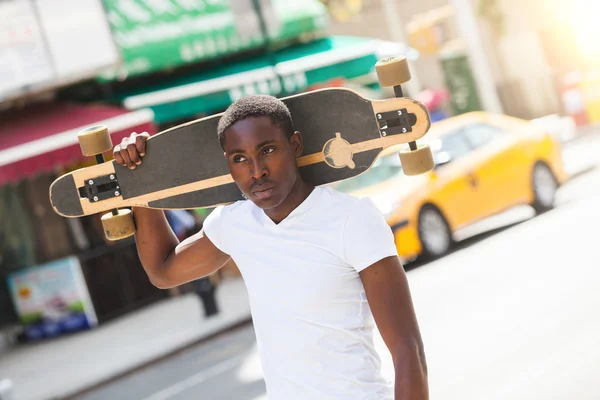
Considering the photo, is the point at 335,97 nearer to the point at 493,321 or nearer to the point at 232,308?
the point at 493,321

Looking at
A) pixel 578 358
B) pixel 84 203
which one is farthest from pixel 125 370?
pixel 84 203

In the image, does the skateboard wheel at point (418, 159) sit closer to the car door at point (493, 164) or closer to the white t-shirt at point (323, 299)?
the white t-shirt at point (323, 299)

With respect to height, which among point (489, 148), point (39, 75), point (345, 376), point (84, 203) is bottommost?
point (489, 148)

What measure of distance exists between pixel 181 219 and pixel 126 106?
2769 mm

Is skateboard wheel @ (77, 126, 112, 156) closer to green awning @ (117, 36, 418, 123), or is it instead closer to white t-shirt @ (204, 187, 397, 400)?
white t-shirt @ (204, 187, 397, 400)

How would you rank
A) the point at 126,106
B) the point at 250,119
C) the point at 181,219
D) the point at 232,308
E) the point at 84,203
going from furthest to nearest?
the point at 126,106, the point at 232,308, the point at 181,219, the point at 84,203, the point at 250,119

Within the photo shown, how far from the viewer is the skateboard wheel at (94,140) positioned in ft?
10.2

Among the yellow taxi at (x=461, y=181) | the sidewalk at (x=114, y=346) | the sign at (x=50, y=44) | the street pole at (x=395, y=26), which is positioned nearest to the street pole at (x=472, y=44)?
the street pole at (x=395, y=26)

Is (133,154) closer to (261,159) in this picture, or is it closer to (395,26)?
(261,159)

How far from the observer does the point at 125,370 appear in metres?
11.9

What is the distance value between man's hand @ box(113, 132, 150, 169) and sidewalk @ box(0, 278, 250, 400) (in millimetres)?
8930

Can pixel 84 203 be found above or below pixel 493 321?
above

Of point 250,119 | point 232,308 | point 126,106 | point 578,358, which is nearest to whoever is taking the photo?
point 250,119

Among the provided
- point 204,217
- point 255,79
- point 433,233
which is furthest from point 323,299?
point 255,79
